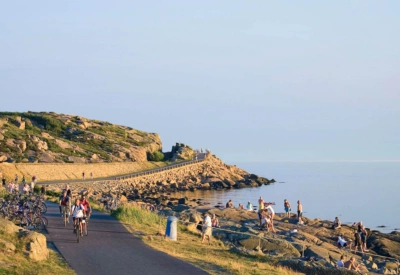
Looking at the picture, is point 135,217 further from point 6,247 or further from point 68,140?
point 68,140

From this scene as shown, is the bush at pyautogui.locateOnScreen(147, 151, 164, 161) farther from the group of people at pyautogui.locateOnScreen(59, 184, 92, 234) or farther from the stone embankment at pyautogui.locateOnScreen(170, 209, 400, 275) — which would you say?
the group of people at pyautogui.locateOnScreen(59, 184, 92, 234)

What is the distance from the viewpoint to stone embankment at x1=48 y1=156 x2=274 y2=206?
209ft

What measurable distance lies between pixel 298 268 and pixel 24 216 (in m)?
10.2

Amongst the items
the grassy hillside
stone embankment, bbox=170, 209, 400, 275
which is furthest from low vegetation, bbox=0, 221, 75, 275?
the grassy hillside

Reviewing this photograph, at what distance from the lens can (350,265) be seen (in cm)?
2170

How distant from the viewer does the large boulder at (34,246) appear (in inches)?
625

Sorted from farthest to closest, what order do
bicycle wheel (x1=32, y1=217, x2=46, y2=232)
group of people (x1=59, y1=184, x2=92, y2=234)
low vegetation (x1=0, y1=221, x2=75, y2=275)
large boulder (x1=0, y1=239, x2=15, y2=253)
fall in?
bicycle wheel (x1=32, y1=217, x2=46, y2=232)
group of people (x1=59, y1=184, x2=92, y2=234)
large boulder (x1=0, y1=239, x2=15, y2=253)
low vegetation (x1=0, y1=221, x2=75, y2=275)

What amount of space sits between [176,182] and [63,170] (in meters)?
21.7

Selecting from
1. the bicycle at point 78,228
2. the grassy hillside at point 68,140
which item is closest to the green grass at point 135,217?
the bicycle at point 78,228

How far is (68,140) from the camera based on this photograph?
297 ft

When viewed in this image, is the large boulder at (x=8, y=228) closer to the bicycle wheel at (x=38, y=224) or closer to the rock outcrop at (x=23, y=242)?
the rock outcrop at (x=23, y=242)

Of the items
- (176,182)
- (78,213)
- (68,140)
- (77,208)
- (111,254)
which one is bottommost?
(111,254)

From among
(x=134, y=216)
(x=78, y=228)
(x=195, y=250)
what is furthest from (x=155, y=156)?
(x=78, y=228)

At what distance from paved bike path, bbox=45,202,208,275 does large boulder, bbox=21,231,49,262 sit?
746mm
